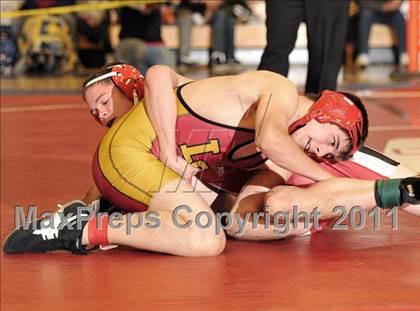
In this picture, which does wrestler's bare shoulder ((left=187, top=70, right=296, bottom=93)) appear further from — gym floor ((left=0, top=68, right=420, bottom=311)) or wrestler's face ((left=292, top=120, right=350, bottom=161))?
gym floor ((left=0, top=68, right=420, bottom=311))

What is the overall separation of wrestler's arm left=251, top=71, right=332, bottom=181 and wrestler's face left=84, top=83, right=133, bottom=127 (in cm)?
55

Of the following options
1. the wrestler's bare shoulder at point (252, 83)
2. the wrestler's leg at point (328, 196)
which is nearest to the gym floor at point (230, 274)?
the wrestler's leg at point (328, 196)

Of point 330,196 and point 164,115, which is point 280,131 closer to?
point 330,196

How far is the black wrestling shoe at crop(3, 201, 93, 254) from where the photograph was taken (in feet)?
9.89

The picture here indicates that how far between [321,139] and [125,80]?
0.75 metres

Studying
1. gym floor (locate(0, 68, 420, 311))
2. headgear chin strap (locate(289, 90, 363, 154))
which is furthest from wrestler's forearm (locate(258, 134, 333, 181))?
gym floor (locate(0, 68, 420, 311))

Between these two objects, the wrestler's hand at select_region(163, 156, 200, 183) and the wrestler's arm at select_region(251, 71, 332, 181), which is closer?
the wrestler's arm at select_region(251, 71, 332, 181)

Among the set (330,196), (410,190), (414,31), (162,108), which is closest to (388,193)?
(410,190)

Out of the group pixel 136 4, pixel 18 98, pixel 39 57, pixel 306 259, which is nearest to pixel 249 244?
pixel 306 259

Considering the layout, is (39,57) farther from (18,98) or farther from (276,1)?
(276,1)

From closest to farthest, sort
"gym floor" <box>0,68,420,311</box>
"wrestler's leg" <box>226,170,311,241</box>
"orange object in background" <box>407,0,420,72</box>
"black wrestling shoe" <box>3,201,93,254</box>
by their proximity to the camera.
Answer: "gym floor" <box>0,68,420,311</box> → "black wrestling shoe" <box>3,201,93,254</box> → "wrestler's leg" <box>226,170,311,241</box> → "orange object in background" <box>407,0,420,72</box>

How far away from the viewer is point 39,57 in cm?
1013

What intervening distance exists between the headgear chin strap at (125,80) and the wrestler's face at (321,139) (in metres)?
0.63

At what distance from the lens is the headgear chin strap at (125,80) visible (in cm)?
338
